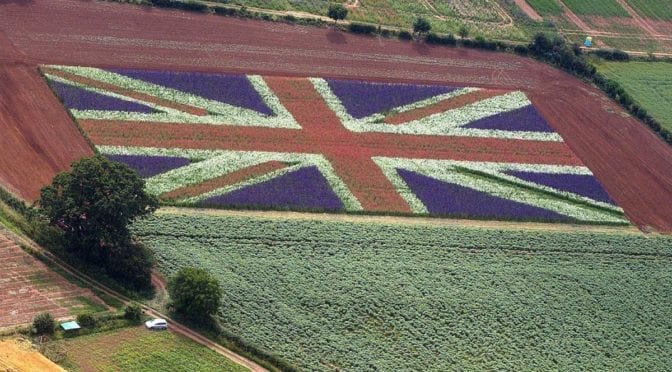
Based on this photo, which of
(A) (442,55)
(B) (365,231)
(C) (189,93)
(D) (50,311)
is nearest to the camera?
(D) (50,311)

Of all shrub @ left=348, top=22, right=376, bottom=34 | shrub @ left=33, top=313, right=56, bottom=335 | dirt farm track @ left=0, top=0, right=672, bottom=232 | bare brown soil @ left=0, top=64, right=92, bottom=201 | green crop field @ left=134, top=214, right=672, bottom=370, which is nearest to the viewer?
shrub @ left=33, top=313, right=56, bottom=335

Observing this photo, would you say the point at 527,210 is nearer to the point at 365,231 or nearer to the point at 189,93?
the point at 365,231

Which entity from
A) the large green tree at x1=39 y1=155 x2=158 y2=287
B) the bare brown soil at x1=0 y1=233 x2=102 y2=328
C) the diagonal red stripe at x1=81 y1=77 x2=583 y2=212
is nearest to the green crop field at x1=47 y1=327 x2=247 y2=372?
the bare brown soil at x1=0 y1=233 x2=102 y2=328

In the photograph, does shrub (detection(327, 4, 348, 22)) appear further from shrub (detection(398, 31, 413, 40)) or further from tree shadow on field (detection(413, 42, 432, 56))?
tree shadow on field (detection(413, 42, 432, 56))

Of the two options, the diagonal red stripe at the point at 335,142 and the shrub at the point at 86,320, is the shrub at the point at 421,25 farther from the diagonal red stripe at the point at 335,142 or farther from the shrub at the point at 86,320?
the shrub at the point at 86,320

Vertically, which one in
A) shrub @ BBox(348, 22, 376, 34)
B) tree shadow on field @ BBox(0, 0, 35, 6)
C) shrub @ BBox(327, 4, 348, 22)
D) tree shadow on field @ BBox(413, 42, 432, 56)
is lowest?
tree shadow on field @ BBox(413, 42, 432, 56)

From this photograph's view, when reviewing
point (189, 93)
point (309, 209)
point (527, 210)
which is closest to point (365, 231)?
point (309, 209)
